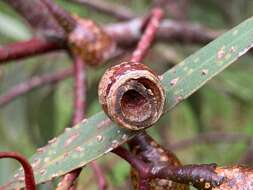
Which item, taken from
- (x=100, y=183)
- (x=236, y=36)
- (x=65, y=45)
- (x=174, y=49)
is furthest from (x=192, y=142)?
(x=236, y=36)

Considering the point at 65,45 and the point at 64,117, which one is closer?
the point at 65,45

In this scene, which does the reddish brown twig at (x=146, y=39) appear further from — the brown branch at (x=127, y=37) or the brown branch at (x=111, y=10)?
the brown branch at (x=111, y=10)

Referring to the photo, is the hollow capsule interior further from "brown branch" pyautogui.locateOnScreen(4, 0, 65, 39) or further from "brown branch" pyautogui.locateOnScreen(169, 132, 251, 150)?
"brown branch" pyautogui.locateOnScreen(169, 132, 251, 150)

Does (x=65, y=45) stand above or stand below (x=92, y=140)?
below

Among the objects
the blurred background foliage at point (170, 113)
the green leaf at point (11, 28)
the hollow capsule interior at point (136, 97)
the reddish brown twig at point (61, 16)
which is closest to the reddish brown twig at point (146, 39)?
the reddish brown twig at point (61, 16)

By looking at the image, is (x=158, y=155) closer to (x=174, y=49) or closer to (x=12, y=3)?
(x=12, y=3)

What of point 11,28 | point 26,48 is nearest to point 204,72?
point 26,48

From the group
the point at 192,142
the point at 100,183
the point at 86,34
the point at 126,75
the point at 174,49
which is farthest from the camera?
the point at 174,49

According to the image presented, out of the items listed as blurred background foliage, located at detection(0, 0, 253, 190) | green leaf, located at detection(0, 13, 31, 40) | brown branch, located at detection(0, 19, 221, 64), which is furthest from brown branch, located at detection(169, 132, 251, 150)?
green leaf, located at detection(0, 13, 31, 40)
